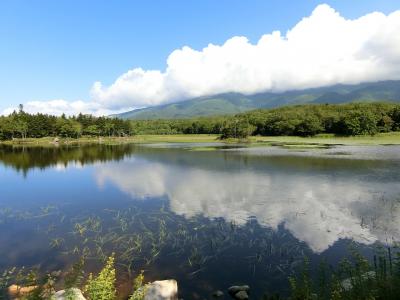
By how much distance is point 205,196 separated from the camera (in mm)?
37438

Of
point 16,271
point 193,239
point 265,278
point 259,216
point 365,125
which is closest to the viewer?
point 265,278

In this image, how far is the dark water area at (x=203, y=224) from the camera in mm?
19312

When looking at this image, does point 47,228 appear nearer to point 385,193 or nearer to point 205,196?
point 205,196

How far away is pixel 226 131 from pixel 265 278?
172 meters

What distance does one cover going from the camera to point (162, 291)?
14828 millimetres

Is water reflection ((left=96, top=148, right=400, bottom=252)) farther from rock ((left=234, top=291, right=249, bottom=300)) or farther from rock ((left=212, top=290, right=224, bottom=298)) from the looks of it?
rock ((left=212, top=290, right=224, bottom=298))

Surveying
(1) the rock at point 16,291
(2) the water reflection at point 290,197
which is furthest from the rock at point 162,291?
(2) the water reflection at point 290,197

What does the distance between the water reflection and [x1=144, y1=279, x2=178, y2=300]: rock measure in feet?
35.3

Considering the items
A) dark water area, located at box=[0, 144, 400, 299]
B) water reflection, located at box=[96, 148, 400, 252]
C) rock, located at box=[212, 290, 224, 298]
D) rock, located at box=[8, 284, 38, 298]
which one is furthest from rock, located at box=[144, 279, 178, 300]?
water reflection, located at box=[96, 148, 400, 252]

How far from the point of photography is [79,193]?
139ft

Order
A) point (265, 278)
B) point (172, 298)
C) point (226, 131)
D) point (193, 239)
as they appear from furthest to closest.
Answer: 1. point (226, 131)
2. point (193, 239)
3. point (265, 278)
4. point (172, 298)

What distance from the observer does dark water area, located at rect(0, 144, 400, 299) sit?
19312mm

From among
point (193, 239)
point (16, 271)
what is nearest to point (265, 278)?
point (193, 239)

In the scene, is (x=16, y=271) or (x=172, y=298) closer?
(x=172, y=298)
